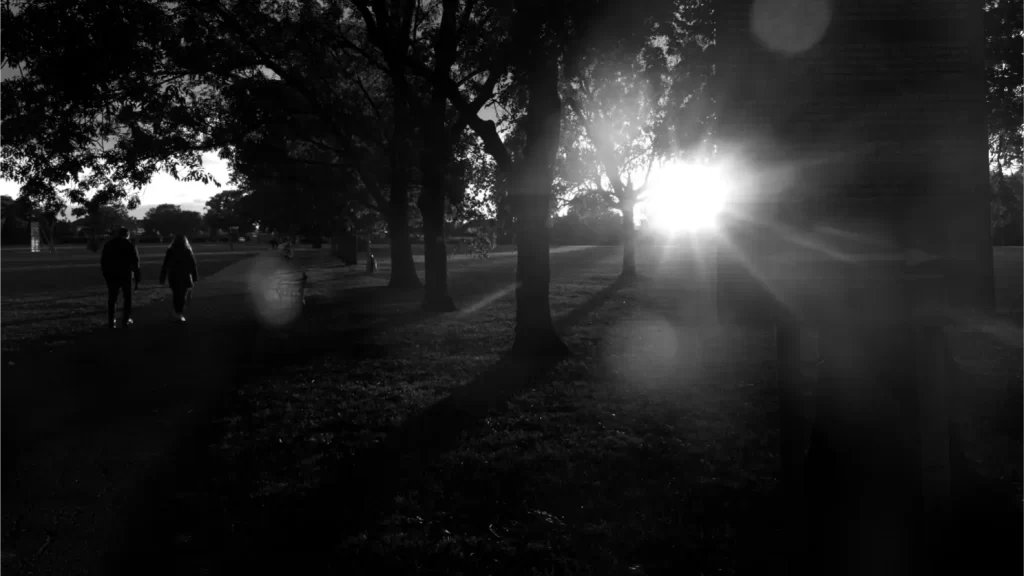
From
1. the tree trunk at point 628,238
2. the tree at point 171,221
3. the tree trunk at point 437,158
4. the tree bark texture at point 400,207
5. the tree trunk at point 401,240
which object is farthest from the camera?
the tree at point 171,221

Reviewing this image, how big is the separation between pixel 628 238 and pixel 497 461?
85.2 ft

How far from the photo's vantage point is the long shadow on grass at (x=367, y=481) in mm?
4180

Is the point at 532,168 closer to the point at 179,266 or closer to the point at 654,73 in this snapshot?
the point at 654,73

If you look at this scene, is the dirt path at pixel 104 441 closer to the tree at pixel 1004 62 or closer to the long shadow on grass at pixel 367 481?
the long shadow on grass at pixel 367 481

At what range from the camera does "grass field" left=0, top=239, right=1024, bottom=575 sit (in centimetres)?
403

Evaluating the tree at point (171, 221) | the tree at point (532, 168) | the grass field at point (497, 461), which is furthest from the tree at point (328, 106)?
the tree at point (171, 221)

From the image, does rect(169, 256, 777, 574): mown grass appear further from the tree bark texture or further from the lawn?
the tree bark texture

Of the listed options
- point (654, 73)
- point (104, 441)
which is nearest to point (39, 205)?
point (104, 441)

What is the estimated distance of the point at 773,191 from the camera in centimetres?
477

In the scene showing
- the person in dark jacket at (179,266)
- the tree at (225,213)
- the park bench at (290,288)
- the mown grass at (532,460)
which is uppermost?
the tree at (225,213)

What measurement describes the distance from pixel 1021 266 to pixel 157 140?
35733 mm

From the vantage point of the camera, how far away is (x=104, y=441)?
6.22 metres

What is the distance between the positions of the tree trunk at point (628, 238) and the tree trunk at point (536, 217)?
18463 millimetres

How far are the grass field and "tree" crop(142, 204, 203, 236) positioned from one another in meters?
152
